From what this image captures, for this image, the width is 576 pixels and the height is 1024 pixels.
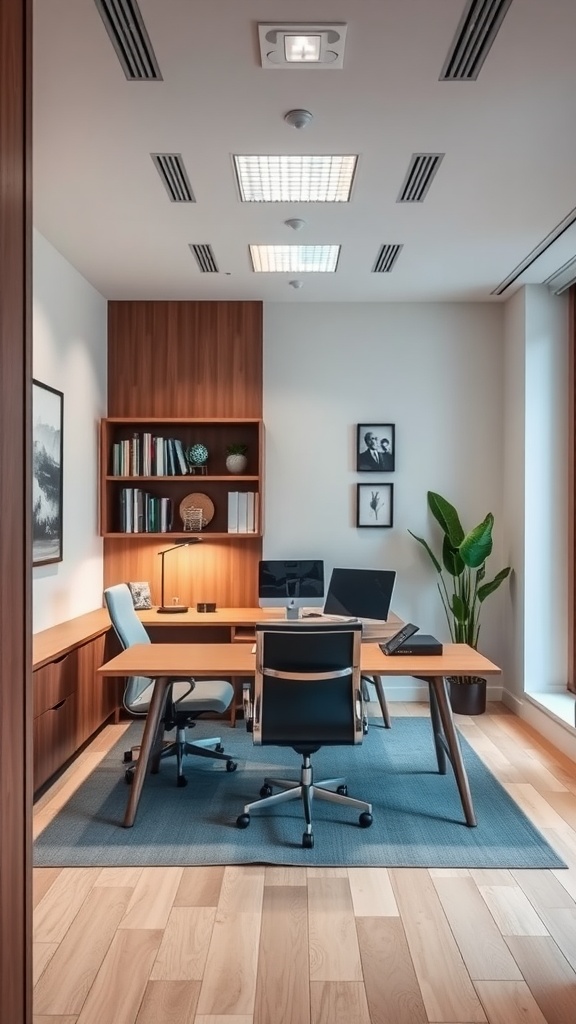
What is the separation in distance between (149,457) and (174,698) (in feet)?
6.59

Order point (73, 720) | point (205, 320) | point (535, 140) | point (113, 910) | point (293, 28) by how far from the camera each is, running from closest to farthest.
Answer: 1. point (293, 28)
2. point (113, 910)
3. point (535, 140)
4. point (73, 720)
5. point (205, 320)

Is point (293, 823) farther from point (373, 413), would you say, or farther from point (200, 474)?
point (373, 413)

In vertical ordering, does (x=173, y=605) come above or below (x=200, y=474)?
below

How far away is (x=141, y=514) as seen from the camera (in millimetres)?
5559

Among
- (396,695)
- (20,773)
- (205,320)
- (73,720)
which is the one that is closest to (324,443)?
(205,320)

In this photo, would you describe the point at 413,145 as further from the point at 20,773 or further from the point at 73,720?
the point at 73,720

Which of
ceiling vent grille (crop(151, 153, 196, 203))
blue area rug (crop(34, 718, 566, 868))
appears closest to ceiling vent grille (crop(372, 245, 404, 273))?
ceiling vent grille (crop(151, 153, 196, 203))

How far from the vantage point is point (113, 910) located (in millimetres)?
2760

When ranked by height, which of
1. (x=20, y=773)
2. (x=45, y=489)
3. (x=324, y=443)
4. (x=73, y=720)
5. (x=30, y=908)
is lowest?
(x=73, y=720)

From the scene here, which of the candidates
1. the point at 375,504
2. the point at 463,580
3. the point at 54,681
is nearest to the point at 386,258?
the point at 375,504

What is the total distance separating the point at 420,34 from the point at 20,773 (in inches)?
98.6

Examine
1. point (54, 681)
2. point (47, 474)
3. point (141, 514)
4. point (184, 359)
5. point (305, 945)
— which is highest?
point (184, 359)

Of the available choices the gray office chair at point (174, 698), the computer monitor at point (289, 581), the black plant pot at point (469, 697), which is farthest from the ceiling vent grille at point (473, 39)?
the black plant pot at point (469, 697)

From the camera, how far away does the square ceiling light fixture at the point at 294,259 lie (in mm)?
4625
